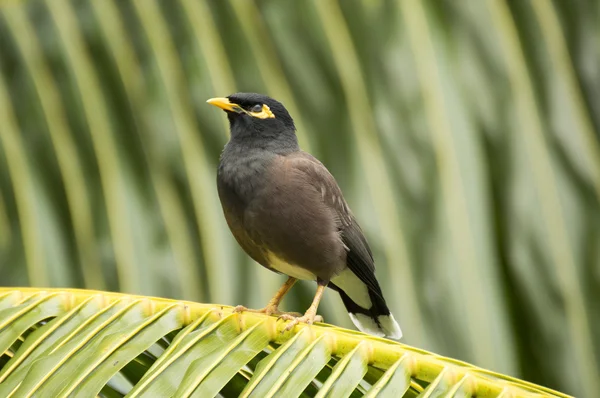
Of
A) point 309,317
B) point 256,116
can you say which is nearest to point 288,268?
point 309,317

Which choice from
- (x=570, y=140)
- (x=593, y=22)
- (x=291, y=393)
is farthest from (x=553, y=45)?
(x=291, y=393)

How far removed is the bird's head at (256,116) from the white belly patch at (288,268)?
40 cm

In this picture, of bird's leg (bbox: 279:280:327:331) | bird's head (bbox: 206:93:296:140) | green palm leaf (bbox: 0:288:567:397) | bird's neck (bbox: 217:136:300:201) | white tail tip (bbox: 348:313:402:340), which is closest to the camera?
green palm leaf (bbox: 0:288:567:397)

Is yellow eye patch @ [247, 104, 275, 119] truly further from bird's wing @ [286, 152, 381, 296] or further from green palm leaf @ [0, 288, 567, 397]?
green palm leaf @ [0, 288, 567, 397]

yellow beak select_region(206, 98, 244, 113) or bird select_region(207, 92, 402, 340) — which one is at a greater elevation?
yellow beak select_region(206, 98, 244, 113)

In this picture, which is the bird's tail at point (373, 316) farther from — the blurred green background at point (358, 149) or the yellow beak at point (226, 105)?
the yellow beak at point (226, 105)

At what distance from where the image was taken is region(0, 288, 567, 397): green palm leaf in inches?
77.0

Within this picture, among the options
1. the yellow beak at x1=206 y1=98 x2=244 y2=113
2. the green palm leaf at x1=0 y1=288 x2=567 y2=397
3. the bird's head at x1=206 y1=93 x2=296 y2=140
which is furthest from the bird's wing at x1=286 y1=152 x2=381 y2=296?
the green palm leaf at x1=0 y1=288 x2=567 y2=397

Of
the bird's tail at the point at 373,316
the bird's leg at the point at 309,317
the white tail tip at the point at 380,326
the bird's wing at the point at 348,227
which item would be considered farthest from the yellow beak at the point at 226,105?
the white tail tip at the point at 380,326

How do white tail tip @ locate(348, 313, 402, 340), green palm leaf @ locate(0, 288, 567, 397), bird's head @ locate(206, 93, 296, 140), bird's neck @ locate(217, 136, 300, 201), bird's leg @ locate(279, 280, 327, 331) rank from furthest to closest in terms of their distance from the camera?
white tail tip @ locate(348, 313, 402, 340) → bird's head @ locate(206, 93, 296, 140) → bird's neck @ locate(217, 136, 300, 201) → bird's leg @ locate(279, 280, 327, 331) → green palm leaf @ locate(0, 288, 567, 397)

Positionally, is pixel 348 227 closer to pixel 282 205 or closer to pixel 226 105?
pixel 282 205

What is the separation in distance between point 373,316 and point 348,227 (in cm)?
45

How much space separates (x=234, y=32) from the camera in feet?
11.0

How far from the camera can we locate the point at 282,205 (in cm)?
283
